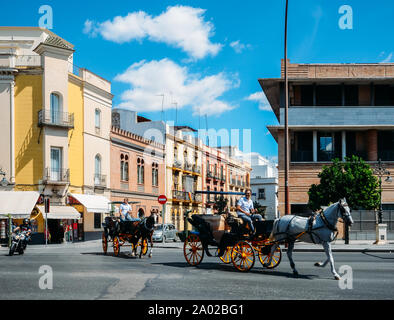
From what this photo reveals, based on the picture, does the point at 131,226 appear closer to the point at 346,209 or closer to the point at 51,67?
the point at 346,209

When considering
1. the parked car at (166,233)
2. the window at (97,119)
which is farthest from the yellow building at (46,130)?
the parked car at (166,233)

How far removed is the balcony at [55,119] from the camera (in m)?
34.2

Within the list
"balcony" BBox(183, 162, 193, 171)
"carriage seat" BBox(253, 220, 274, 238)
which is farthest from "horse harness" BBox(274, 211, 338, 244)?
"balcony" BBox(183, 162, 193, 171)

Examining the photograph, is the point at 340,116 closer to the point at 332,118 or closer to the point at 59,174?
the point at 332,118

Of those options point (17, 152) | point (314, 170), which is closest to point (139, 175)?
point (17, 152)

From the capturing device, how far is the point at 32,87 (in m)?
34.4

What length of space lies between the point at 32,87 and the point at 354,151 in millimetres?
23110

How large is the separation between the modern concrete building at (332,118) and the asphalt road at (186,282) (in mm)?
20981

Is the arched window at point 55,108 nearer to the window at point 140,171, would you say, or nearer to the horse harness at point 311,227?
the window at point 140,171

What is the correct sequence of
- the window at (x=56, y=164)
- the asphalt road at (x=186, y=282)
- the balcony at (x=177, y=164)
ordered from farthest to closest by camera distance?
the balcony at (x=177, y=164), the window at (x=56, y=164), the asphalt road at (x=186, y=282)

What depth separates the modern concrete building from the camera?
117ft

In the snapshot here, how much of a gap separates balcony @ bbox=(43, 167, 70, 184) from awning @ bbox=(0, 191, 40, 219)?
1546 millimetres

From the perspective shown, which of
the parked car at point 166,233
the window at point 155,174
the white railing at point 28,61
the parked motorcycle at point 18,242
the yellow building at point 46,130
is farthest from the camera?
the window at point 155,174

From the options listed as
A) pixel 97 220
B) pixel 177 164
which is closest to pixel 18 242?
pixel 97 220
